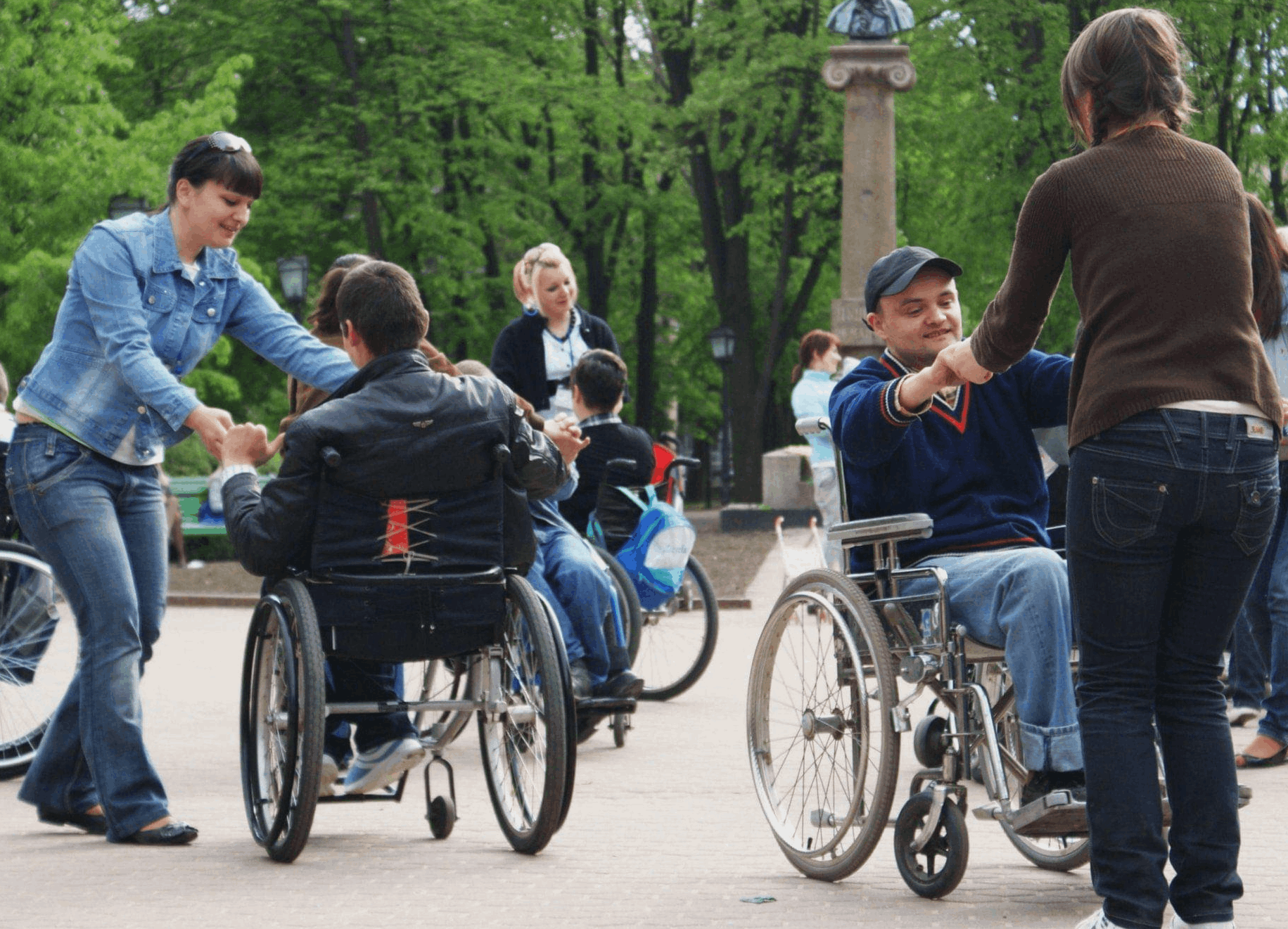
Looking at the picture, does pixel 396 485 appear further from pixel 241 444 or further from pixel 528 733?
pixel 528 733

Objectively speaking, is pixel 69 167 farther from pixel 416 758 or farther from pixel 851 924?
pixel 851 924

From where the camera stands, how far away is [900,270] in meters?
5.02

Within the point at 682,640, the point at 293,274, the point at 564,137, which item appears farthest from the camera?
the point at 564,137

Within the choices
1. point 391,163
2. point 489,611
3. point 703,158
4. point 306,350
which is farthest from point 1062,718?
point 703,158

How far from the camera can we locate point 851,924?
443cm

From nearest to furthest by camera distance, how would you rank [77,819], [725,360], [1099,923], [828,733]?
[1099,923]
[828,733]
[77,819]
[725,360]

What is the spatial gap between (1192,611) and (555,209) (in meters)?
29.0

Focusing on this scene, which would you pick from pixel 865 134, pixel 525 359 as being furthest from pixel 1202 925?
pixel 865 134

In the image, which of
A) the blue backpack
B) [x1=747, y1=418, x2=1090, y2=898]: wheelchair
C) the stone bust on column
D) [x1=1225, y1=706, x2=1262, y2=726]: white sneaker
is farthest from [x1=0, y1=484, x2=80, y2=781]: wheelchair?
the stone bust on column

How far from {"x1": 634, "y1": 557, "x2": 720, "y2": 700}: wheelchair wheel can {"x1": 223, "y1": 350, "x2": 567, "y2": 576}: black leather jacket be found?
404 cm

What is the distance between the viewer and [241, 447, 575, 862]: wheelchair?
5.19 meters

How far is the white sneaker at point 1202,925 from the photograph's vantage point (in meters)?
3.85

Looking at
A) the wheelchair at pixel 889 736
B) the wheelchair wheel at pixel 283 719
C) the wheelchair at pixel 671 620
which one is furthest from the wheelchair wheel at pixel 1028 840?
the wheelchair at pixel 671 620

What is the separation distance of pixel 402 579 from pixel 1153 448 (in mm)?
2231
